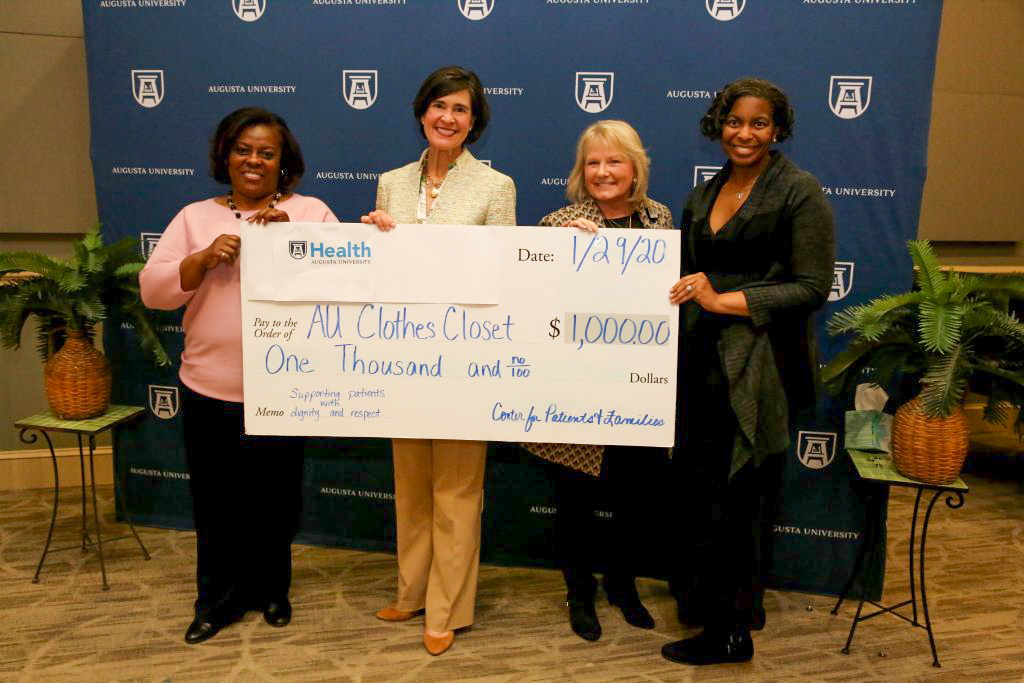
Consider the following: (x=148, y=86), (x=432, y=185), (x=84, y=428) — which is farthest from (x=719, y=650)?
(x=148, y=86)

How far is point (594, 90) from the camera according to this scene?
2887 millimetres

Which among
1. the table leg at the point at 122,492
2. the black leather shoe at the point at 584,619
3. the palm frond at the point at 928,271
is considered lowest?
the black leather shoe at the point at 584,619

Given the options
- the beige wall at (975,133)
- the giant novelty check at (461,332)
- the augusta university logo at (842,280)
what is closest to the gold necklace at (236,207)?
the giant novelty check at (461,332)

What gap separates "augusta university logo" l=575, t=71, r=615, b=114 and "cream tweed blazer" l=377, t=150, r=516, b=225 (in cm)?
74

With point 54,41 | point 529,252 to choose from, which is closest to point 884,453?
point 529,252

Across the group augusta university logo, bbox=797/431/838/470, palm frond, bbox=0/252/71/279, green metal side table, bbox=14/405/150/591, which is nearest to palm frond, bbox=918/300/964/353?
augusta university logo, bbox=797/431/838/470

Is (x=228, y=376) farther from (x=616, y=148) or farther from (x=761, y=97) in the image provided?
(x=761, y=97)

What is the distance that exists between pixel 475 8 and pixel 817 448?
7.15 feet

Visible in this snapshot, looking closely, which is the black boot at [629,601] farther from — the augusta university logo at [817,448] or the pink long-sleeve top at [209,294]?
the pink long-sleeve top at [209,294]

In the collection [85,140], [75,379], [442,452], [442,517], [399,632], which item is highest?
[85,140]

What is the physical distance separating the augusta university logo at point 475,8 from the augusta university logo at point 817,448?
205 cm

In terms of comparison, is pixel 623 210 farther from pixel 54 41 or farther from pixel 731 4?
pixel 54 41

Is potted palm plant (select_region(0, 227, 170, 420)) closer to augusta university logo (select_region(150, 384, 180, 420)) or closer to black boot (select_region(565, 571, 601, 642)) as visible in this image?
augusta university logo (select_region(150, 384, 180, 420))

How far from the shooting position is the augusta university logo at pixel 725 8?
2.75m
